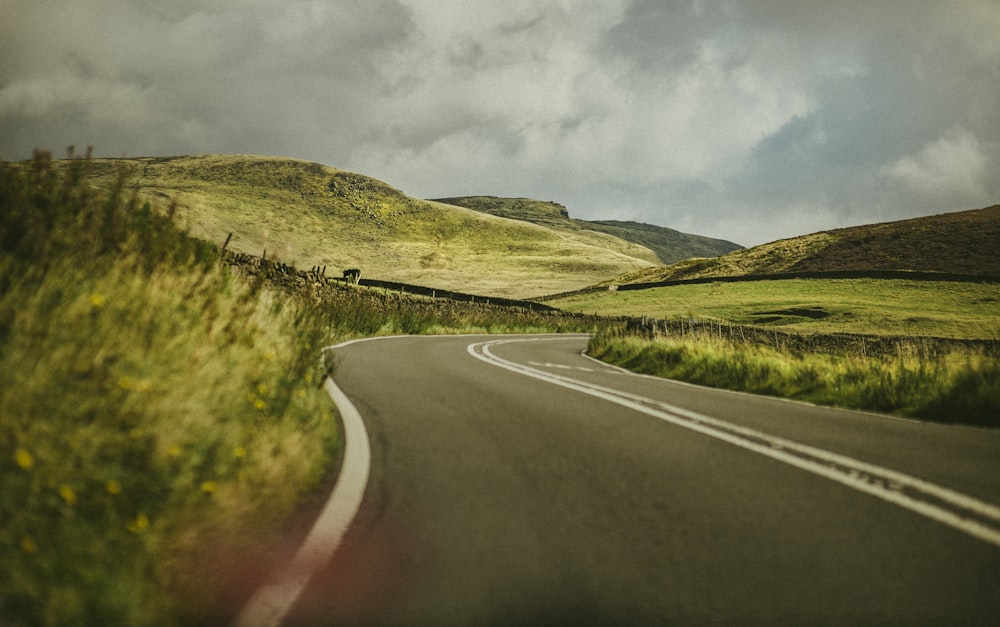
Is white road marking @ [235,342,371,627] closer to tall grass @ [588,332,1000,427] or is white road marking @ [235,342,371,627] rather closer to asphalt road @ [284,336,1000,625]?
asphalt road @ [284,336,1000,625]

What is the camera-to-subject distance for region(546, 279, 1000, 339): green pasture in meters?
35.8

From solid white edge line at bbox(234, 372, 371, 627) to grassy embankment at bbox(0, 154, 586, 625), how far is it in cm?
11

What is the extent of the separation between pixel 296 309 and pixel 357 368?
2.55 metres

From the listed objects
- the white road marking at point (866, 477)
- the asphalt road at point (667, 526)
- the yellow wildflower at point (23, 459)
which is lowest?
the asphalt road at point (667, 526)

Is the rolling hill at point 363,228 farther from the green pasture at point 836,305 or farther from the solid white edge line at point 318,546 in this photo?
the solid white edge line at point 318,546

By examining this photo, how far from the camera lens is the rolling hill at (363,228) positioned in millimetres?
97188

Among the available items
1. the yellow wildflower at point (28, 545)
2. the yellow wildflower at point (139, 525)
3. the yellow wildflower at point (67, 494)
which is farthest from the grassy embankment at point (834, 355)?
the yellow wildflower at point (28, 545)

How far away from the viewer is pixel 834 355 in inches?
777

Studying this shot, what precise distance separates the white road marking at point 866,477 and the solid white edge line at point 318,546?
331 cm

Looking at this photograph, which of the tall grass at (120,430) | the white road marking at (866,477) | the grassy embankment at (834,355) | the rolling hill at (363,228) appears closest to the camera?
the tall grass at (120,430)

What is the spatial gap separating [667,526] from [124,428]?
2.99 meters

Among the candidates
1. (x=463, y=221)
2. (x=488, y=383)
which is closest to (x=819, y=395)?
(x=488, y=383)

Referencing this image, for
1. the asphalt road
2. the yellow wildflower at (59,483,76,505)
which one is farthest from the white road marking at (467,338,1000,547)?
the yellow wildflower at (59,483,76,505)

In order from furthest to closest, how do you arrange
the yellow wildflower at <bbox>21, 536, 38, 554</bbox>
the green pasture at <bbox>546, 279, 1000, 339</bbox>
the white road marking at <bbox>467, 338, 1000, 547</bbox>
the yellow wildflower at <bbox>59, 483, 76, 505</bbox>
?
the green pasture at <bbox>546, 279, 1000, 339</bbox>, the white road marking at <bbox>467, 338, 1000, 547</bbox>, the yellow wildflower at <bbox>59, 483, 76, 505</bbox>, the yellow wildflower at <bbox>21, 536, 38, 554</bbox>
